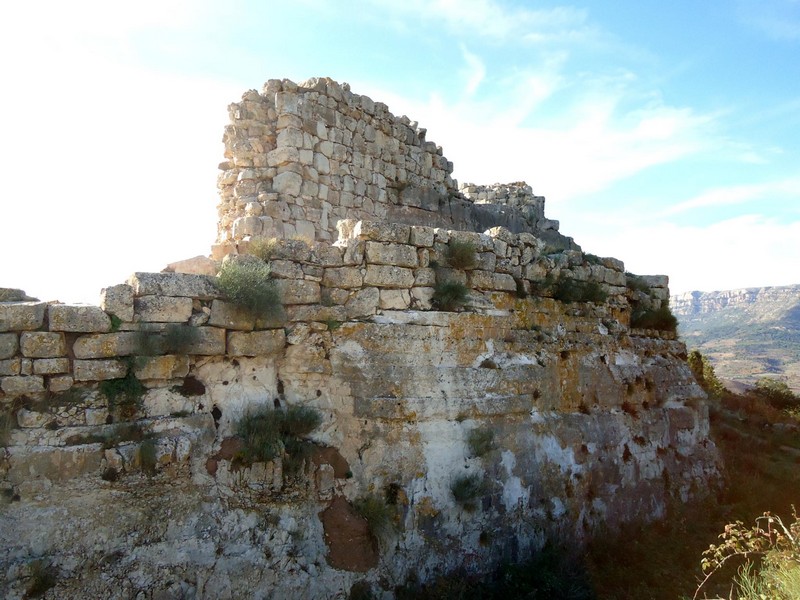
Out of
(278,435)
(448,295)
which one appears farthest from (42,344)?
(448,295)

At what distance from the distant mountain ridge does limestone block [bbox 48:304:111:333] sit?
2095 inches

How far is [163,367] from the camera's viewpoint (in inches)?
207

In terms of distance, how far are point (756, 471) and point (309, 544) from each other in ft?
27.4

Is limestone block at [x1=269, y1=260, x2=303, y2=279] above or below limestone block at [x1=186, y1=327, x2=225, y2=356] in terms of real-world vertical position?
above

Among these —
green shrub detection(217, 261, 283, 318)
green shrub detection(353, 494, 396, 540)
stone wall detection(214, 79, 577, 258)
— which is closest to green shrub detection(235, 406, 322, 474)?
green shrub detection(353, 494, 396, 540)

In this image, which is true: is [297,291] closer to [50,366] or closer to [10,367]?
[50,366]

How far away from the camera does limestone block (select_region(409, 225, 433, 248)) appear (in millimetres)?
6184

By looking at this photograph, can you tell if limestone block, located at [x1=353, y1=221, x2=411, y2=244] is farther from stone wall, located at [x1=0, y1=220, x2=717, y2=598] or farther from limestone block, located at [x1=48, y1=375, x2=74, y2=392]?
limestone block, located at [x1=48, y1=375, x2=74, y2=392]

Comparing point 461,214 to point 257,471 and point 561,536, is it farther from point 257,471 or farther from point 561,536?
point 257,471

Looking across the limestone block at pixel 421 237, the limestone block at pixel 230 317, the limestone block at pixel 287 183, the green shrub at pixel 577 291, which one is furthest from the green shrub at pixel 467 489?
the limestone block at pixel 287 183

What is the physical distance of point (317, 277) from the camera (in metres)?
5.99

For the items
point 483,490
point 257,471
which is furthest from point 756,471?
point 257,471

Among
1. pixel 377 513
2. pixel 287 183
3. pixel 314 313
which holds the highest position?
pixel 287 183

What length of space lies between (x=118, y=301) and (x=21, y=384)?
3.25 ft
